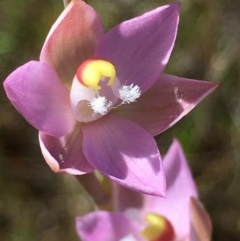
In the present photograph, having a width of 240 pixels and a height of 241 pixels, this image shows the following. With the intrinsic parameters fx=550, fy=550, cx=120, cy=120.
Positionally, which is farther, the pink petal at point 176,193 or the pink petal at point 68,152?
the pink petal at point 176,193

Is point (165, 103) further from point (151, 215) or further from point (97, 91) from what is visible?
point (151, 215)

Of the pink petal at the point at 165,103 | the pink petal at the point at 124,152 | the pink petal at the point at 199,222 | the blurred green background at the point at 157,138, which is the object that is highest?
the pink petal at the point at 165,103

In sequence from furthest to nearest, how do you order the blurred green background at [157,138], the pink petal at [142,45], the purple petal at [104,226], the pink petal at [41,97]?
the blurred green background at [157,138] < the purple petal at [104,226] < the pink petal at [142,45] < the pink petal at [41,97]

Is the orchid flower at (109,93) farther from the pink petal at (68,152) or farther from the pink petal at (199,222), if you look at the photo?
the pink petal at (199,222)

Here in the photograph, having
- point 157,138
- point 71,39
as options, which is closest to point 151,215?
point 71,39

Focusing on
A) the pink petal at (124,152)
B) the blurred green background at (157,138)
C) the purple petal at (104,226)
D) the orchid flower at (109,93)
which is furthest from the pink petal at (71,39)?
the blurred green background at (157,138)

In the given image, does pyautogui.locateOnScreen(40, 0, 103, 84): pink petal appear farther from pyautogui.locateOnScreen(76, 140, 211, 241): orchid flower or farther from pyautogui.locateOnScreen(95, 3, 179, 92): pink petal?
pyautogui.locateOnScreen(76, 140, 211, 241): orchid flower
